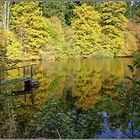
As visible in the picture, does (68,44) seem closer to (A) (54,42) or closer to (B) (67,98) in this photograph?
(A) (54,42)

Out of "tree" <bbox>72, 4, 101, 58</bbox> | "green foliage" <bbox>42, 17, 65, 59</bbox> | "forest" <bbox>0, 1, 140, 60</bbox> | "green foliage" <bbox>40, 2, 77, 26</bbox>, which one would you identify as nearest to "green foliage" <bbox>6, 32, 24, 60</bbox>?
"forest" <bbox>0, 1, 140, 60</bbox>

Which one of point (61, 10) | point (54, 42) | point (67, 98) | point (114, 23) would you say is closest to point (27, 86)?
point (67, 98)

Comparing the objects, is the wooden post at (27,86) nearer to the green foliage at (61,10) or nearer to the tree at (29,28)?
the tree at (29,28)

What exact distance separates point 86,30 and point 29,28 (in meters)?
0.62

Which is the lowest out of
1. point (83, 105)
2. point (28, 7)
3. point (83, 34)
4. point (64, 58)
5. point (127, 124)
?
point (83, 105)

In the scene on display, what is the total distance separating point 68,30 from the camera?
3.73 metres

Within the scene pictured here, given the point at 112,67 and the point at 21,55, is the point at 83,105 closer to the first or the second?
the point at 112,67

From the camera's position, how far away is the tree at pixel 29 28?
3.69m

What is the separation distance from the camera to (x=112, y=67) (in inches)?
149

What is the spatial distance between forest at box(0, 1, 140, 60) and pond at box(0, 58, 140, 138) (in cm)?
13

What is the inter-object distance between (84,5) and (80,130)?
1.80 metres

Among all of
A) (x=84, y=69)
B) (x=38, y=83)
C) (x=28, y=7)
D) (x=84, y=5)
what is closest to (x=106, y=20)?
(x=84, y=5)

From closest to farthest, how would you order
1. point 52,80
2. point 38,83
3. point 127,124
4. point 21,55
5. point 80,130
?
point 127,124 → point 80,130 → point 21,55 → point 52,80 → point 38,83

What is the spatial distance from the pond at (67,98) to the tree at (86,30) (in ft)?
0.40
